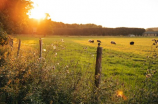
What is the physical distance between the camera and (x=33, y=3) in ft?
74.1

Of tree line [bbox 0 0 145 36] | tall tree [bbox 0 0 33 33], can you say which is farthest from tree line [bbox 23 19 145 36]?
tall tree [bbox 0 0 33 33]

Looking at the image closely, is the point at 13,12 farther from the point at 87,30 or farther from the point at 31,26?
the point at 87,30

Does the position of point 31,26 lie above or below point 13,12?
above

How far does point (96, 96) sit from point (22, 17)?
66.6 feet

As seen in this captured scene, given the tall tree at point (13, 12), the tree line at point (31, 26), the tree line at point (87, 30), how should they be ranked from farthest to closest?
the tree line at point (87, 30) < the tree line at point (31, 26) < the tall tree at point (13, 12)

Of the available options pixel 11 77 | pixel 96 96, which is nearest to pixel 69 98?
pixel 96 96

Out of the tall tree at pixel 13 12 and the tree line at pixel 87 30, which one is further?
the tree line at pixel 87 30

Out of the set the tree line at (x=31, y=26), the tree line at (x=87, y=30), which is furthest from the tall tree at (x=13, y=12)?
the tree line at (x=87, y=30)

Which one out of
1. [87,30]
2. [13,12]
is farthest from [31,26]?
[13,12]

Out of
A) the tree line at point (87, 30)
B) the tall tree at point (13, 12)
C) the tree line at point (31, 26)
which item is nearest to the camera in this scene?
the tall tree at point (13, 12)

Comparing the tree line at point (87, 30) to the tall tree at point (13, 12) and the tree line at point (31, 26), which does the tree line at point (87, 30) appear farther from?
the tall tree at point (13, 12)

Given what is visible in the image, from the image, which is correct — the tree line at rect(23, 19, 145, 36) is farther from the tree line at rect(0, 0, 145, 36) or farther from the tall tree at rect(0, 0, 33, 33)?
the tall tree at rect(0, 0, 33, 33)

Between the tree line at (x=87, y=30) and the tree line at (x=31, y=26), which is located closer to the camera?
the tree line at (x=31, y=26)

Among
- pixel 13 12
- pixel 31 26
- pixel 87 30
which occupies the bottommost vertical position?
pixel 13 12
